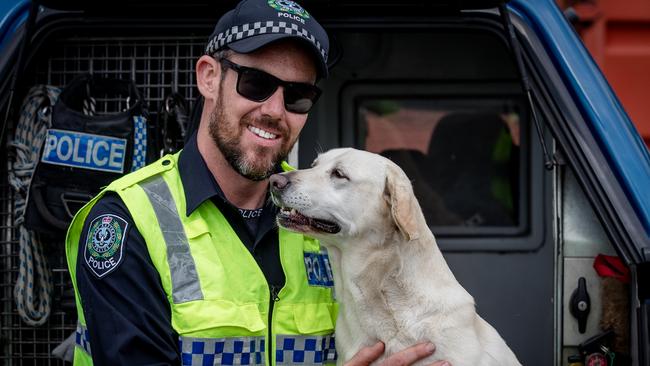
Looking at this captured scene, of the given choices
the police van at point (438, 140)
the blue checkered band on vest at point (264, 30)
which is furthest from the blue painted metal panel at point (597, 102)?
the blue checkered band on vest at point (264, 30)

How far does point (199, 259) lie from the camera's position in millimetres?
1988

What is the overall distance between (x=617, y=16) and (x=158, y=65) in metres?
1.73

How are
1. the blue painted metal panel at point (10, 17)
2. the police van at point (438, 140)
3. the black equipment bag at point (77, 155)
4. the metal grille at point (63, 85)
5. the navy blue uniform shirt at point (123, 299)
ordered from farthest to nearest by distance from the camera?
the metal grille at point (63, 85)
the black equipment bag at point (77, 155)
the blue painted metal panel at point (10, 17)
the police van at point (438, 140)
the navy blue uniform shirt at point (123, 299)

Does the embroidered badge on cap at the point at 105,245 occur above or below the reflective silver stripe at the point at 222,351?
above

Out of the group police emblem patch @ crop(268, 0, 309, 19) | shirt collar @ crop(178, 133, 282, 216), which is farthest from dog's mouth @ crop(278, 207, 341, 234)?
police emblem patch @ crop(268, 0, 309, 19)

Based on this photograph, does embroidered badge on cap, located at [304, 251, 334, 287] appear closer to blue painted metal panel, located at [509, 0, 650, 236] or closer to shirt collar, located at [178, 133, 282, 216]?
shirt collar, located at [178, 133, 282, 216]

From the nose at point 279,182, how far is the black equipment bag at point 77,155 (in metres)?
0.55

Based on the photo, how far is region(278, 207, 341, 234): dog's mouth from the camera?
83.8 inches

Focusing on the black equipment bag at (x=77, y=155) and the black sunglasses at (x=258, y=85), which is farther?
the black equipment bag at (x=77, y=155)

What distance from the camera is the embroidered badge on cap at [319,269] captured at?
2.26 m

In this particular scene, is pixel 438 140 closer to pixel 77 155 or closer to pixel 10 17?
pixel 77 155

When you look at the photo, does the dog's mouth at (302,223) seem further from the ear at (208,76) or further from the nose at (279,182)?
the ear at (208,76)

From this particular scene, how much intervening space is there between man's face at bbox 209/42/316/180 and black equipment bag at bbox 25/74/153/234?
0.42 m

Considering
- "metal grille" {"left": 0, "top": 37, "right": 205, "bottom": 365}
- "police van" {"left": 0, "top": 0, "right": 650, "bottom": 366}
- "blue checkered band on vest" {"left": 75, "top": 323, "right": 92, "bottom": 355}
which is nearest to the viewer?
"blue checkered band on vest" {"left": 75, "top": 323, "right": 92, "bottom": 355}
